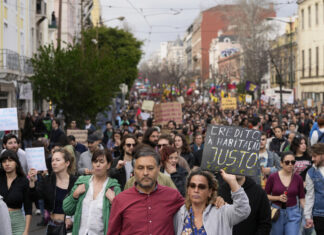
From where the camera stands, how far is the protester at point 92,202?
652cm

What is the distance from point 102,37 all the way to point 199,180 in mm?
62087

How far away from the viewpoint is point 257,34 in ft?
193

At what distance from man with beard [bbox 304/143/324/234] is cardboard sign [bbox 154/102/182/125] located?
45.1ft

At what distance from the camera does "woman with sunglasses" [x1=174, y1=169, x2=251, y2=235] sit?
5.22 m

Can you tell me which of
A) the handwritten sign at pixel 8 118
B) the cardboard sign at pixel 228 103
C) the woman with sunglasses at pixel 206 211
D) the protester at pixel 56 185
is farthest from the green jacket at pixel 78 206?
the cardboard sign at pixel 228 103

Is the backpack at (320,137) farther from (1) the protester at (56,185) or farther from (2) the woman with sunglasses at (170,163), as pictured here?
(1) the protester at (56,185)

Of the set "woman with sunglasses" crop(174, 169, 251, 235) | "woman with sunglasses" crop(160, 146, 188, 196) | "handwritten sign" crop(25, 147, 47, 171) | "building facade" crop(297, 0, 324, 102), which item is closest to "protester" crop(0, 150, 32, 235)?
"woman with sunglasses" crop(160, 146, 188, 196)

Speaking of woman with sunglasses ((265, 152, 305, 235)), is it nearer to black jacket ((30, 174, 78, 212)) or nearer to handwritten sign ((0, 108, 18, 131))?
black jacket ((30, 174, 78, 212))

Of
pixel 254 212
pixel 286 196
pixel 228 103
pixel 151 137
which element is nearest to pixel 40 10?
pixel 228 103

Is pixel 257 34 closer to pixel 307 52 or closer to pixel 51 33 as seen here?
pixel 307 52

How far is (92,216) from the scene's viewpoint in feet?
21.4

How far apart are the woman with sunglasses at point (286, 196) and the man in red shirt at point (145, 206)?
128 inches

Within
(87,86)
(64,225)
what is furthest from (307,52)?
(64,225)

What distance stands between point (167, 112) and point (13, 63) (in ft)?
35.1
